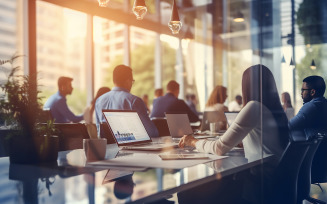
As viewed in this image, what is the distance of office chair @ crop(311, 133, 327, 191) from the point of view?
2529 mm

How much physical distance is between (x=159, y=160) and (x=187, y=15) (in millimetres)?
9912

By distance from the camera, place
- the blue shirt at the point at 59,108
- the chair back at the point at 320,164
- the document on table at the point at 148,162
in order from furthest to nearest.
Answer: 1. the blue shirt at the point at 59,108
2. the chair back at the point at 320,164
3. the document on table at the point at 148,162

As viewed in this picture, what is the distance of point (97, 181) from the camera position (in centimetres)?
128

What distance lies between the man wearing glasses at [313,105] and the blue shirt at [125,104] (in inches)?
52.0

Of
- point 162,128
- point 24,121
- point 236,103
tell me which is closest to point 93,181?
point 24,121

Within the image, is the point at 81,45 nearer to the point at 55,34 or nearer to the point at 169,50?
the point at 55,34

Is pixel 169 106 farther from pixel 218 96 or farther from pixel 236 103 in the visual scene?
pixel 236 103

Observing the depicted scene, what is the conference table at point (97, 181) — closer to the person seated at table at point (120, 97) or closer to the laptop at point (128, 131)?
the laptop at point (128, 131)

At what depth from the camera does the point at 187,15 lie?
36.7 ft

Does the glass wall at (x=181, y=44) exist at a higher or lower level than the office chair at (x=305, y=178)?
higher

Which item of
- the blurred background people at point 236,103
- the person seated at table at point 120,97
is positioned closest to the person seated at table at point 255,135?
the person seated at table at point 120,97

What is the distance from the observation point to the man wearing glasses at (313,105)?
8.73 feet

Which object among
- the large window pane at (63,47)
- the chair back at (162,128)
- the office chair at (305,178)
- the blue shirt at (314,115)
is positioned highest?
the large window pane at (63,47)

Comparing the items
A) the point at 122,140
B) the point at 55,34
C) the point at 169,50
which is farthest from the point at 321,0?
the point at 169,50
